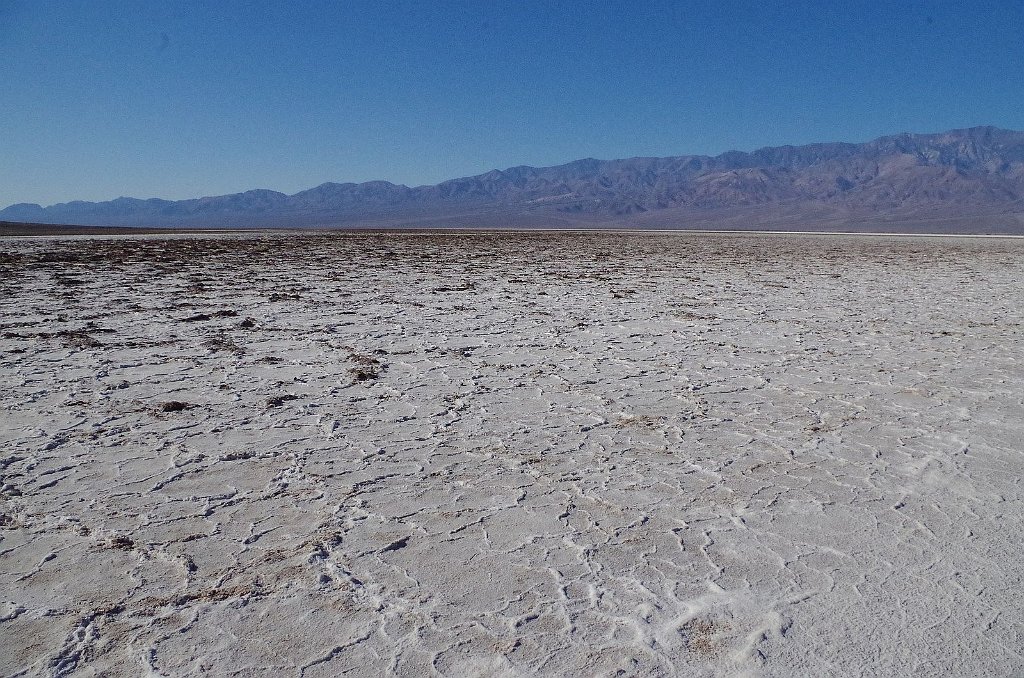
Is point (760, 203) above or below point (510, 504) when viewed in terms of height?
below

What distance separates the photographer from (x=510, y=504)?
311cm

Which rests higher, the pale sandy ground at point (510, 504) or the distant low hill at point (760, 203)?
the pale sandy ground at point (510, 504)

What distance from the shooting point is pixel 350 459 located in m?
3.59

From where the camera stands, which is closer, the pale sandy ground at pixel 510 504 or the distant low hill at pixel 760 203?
the pale sandy ground at pixel 510 504

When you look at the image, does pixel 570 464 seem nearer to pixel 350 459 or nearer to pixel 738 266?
pixel 350 459

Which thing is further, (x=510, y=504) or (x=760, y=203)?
(x=760, y=203)

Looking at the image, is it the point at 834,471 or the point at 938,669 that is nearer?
the point at 938,669

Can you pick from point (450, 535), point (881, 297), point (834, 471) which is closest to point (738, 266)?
point (881, 297)

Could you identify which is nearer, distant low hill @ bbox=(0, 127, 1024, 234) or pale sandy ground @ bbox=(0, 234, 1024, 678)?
pale sandy ground @ bbox=(0, 234, 1024, 678)

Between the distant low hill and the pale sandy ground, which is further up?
the pale sandy ground

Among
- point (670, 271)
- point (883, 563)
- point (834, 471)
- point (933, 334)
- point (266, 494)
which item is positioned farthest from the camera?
point (670, 271)

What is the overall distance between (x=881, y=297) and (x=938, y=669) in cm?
942

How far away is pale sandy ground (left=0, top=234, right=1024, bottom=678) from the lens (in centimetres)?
214

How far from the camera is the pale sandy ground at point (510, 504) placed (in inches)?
84.4
